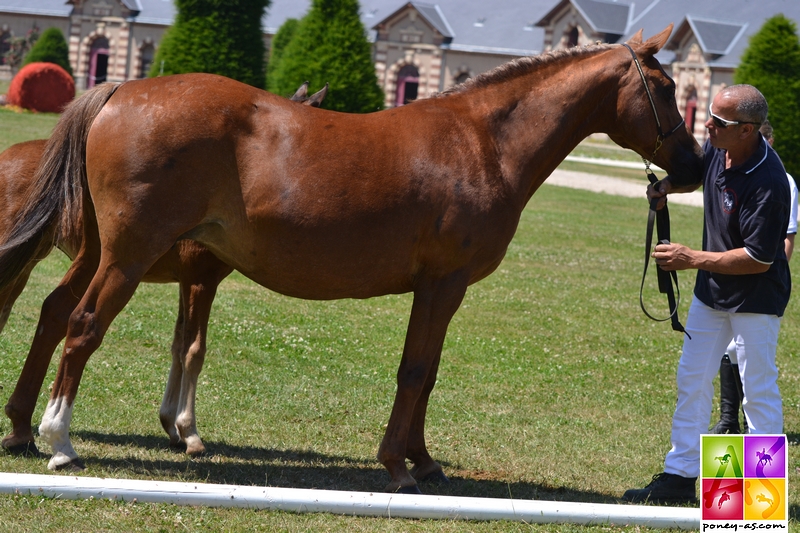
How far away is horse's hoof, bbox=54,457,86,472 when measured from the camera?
5088 mm

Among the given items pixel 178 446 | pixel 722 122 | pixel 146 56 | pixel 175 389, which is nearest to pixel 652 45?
pixel 722 122

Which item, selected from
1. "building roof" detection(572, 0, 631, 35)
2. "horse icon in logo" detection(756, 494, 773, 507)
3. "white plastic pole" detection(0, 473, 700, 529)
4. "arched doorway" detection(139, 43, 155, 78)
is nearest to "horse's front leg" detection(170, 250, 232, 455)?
"white plastic pole" detection(0, 473, 700, 529)

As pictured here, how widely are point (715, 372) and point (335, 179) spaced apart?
264 cm

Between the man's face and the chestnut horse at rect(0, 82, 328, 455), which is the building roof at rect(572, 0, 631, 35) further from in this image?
the chestnut horse at rect(0, 82, 328, 455)

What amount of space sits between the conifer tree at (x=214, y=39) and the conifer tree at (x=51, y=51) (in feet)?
68.1

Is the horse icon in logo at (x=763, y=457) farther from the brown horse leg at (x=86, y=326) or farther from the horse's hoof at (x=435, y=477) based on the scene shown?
the brown horse leg at (x=86, y=326)

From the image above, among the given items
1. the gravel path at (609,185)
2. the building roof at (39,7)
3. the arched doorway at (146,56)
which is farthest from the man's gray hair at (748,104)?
the building roof at (39,7)

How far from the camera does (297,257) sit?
16.4ft

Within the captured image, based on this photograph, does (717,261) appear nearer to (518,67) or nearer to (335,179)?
(518,67)

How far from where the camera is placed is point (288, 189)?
4.89m

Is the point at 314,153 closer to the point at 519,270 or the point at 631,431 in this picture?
the point at 631,431

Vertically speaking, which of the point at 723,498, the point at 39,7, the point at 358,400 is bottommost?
the point at 358,400

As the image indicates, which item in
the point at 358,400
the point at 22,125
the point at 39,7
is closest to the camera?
the point at 358,400

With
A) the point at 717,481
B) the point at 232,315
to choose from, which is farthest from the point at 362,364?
the point at 717,481
